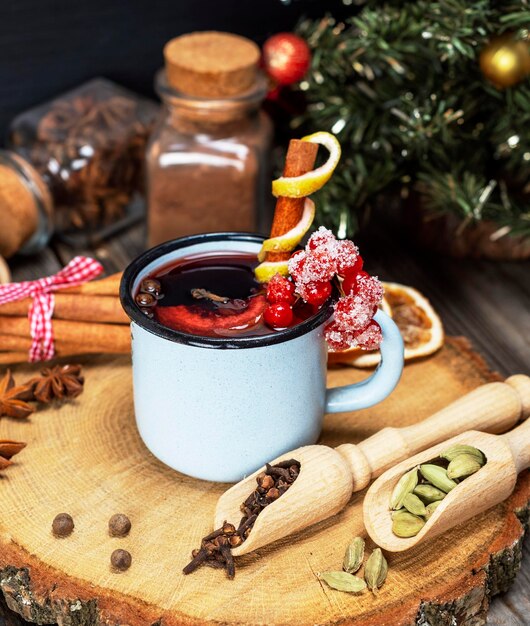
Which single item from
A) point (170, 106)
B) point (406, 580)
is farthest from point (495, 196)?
point (406, 580)

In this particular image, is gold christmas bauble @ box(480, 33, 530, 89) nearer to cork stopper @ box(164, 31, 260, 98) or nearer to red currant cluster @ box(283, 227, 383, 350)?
cork stopper @ box(164, 31, 260, 98)

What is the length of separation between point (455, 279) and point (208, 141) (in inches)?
17.8

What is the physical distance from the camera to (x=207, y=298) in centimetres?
100

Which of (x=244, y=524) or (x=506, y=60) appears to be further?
(x=506, y=60)

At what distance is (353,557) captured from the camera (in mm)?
911

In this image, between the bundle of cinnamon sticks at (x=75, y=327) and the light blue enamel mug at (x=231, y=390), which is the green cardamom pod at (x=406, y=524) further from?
the bundle of cinnamon sticks at (x=75, y=327)

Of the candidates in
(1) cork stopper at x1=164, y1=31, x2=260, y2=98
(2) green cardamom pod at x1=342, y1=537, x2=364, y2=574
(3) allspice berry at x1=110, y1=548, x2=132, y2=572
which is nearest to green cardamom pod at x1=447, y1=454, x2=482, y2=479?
(2) green cardamom pod at x1=342, y1=537, x2=364, y2=574

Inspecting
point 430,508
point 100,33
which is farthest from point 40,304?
point 100,33

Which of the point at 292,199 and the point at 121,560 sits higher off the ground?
the point at 292,199

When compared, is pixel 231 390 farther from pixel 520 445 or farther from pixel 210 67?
pixel 210 67

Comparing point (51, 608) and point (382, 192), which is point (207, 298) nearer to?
point (51, 608)

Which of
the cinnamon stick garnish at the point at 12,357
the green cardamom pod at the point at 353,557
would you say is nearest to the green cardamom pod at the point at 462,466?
the green cardamom pod at the point at 353,557

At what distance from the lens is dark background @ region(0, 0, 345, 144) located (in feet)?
5.16

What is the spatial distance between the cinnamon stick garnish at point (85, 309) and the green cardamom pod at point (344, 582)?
1.40ft
